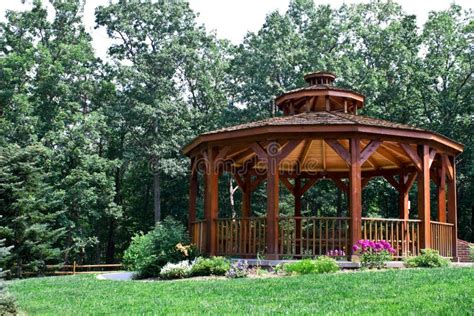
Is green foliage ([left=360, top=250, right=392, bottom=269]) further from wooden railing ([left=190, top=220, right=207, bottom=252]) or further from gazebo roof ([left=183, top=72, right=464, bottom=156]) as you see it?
wooden railing ([left=190, top=220, right=207, bottom=252])

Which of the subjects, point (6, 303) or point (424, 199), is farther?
point (424, 199)

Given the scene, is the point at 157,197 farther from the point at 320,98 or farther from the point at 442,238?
the point at 442,238

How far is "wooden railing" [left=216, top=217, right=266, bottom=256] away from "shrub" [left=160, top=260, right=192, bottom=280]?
4.88ft

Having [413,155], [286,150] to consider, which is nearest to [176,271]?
[286,150]

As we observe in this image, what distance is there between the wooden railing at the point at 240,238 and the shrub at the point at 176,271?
1489 millimetres

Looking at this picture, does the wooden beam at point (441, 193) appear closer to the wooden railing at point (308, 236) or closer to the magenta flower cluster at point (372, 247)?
the wooden railing at point (308, 236)

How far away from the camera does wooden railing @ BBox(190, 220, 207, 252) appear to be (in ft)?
54.5

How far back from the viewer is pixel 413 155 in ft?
51.9

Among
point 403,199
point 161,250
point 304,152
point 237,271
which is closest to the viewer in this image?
point 237,271

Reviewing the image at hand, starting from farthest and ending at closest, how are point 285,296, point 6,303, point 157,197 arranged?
point 157,197, point 285,296, point 6,303

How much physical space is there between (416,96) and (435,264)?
20612 mm

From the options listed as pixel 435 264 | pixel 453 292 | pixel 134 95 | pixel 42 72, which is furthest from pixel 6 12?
pixel 453 292

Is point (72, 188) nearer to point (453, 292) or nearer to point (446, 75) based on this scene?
point (446, 75)

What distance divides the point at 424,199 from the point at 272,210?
4039mm
